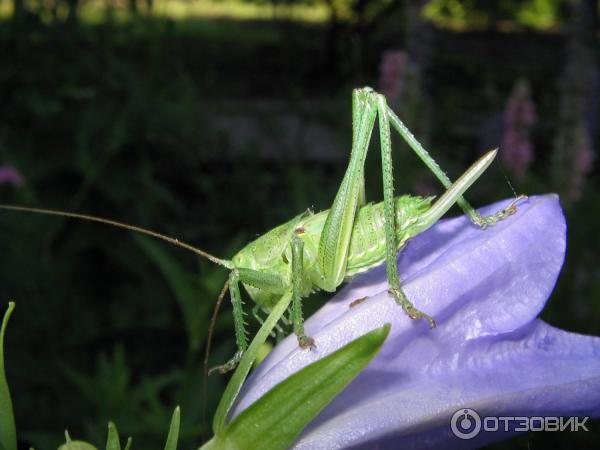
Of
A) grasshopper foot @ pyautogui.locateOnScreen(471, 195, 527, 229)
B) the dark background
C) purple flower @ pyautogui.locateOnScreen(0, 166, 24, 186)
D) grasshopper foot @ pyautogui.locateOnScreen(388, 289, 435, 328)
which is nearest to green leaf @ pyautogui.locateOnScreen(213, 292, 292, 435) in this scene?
grasshopper foot @ pyautogui.locateOnScreen(388, 289, 435, 328)

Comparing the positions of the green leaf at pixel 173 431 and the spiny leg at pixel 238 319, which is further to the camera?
the spiny leg at pixel 238 319

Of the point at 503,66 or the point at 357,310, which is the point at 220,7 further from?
the point at 357,310

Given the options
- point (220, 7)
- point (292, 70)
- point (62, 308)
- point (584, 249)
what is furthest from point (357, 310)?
point (220, 7)

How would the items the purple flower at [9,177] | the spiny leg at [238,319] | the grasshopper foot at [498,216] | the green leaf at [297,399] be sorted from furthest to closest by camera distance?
the purple flower at [9,177]
the spiny leg at [238,319]
the grasshopper foot at [498,216]
the green leaf at [297,399]

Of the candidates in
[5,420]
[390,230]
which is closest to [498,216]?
[390,230]

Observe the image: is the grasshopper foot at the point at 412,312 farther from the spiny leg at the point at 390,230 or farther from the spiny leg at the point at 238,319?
the spiny leg at the point at 238,319

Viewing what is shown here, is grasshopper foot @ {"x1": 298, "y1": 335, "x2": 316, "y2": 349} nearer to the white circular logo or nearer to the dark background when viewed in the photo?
the white circular logo

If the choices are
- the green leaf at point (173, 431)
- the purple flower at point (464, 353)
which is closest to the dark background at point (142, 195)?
the purple flower at point (464, 353)
